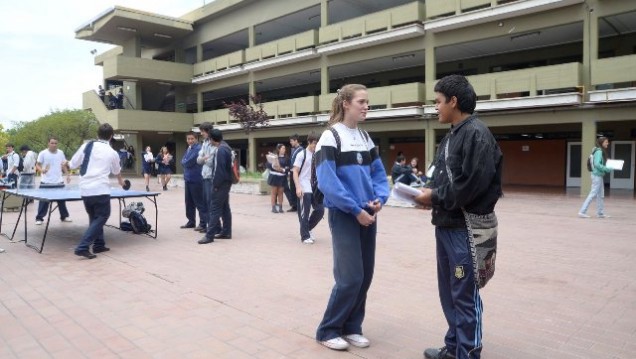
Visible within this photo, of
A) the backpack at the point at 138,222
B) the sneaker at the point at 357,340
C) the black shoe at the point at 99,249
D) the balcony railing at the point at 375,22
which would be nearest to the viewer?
the sneaker at the point at 357,340

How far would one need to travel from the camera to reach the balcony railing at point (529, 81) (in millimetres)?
15750

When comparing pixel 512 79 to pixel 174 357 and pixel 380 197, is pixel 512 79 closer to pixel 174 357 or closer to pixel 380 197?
pixel 380 197

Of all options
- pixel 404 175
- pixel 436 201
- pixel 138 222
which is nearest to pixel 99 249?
pixel 138 222

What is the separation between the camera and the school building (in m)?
16.1

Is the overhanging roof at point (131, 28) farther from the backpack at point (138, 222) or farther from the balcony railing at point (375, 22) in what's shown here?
the backpack at point (138, 222)

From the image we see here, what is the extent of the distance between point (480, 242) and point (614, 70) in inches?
597

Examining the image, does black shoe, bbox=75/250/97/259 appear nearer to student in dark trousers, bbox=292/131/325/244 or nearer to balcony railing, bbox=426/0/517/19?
student in dark trousers, bbox=292/131/325/244

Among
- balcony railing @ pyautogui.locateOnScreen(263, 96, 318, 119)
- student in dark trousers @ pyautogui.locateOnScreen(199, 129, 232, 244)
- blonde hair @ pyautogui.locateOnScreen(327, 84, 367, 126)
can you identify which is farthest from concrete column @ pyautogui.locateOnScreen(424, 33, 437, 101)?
blonde hair @ pyautogui.locateOnScreen(327, 84, 367, 126)

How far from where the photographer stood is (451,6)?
60.1 feet

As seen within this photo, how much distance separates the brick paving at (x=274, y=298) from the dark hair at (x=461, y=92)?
1.73m

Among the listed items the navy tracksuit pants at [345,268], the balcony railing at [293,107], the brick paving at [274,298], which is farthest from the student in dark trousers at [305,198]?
the balcony railing at [293,107]

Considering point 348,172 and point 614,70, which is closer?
point 348,172

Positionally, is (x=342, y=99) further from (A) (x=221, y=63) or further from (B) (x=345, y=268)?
(A) (x=221, y=63)

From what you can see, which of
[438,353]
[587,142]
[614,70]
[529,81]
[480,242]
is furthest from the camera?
[529,81]
